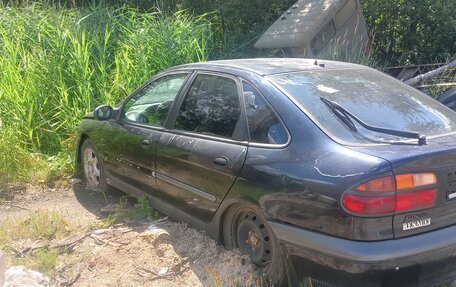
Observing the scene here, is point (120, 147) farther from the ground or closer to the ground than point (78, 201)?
farther from the ground

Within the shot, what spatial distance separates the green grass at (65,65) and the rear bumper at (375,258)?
431cm

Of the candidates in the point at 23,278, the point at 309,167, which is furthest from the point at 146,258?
the point at 309,167

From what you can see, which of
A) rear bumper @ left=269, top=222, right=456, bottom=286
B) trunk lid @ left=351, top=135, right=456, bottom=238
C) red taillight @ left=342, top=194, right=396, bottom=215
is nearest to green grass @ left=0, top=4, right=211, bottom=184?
rear bumper @ left=269, top=222, right=456, bottom=286

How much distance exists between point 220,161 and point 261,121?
404mm

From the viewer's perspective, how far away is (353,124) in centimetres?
317

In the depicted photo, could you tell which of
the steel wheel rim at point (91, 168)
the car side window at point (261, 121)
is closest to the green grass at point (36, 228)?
the steel wheel rim at point (91, 168)

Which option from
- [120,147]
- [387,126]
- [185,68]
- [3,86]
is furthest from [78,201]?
[387,126]

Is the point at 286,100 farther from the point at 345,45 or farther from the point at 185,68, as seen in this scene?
the point at 345,45

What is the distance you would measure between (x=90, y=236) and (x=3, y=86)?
3.68 meters

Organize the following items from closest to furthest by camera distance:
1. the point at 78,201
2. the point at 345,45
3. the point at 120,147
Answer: the point at 120,147 → the point at 78,201 → the point at 345,45

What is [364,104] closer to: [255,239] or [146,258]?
[255,239]

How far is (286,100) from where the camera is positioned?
11.1ft

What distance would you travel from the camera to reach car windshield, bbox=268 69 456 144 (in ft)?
10.3

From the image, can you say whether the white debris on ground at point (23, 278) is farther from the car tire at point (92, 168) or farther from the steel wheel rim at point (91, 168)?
the steel wheel rim at point (91, 168)
